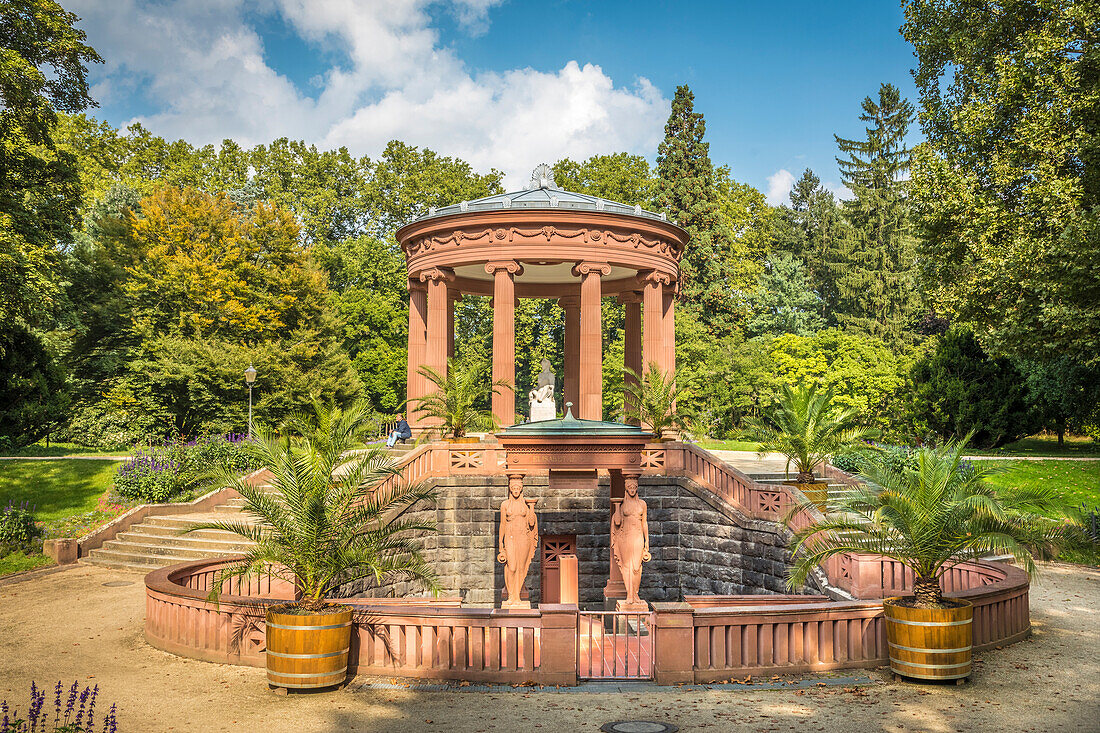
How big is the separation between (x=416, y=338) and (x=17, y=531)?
13.4 metres

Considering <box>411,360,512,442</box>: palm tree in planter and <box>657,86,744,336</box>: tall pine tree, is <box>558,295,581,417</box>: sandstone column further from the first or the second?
<box>657,86,744,336</box>: tall pine tree

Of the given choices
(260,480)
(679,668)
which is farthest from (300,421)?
(260,480)

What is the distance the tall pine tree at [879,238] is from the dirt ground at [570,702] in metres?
50.3

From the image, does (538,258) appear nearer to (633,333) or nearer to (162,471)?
(633,333)

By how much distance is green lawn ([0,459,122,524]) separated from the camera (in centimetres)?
2283

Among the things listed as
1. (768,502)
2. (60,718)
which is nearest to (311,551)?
(60,718)

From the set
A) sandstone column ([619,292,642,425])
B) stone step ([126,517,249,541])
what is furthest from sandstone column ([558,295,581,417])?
stone step ([126,517,249,541])

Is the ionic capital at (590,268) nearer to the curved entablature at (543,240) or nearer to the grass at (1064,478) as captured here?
the curved entablature at (543,240)

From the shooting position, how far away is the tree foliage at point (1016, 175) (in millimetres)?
21188

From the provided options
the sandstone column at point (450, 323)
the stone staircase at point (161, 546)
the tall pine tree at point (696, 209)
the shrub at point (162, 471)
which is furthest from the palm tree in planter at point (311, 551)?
the tall pine tree at point (696, 209)

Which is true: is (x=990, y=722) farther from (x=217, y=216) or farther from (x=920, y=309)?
(x=920, y=309)

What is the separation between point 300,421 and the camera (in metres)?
11.2

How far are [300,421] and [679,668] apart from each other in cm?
631

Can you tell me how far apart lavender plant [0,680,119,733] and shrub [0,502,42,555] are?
12.8 metres
